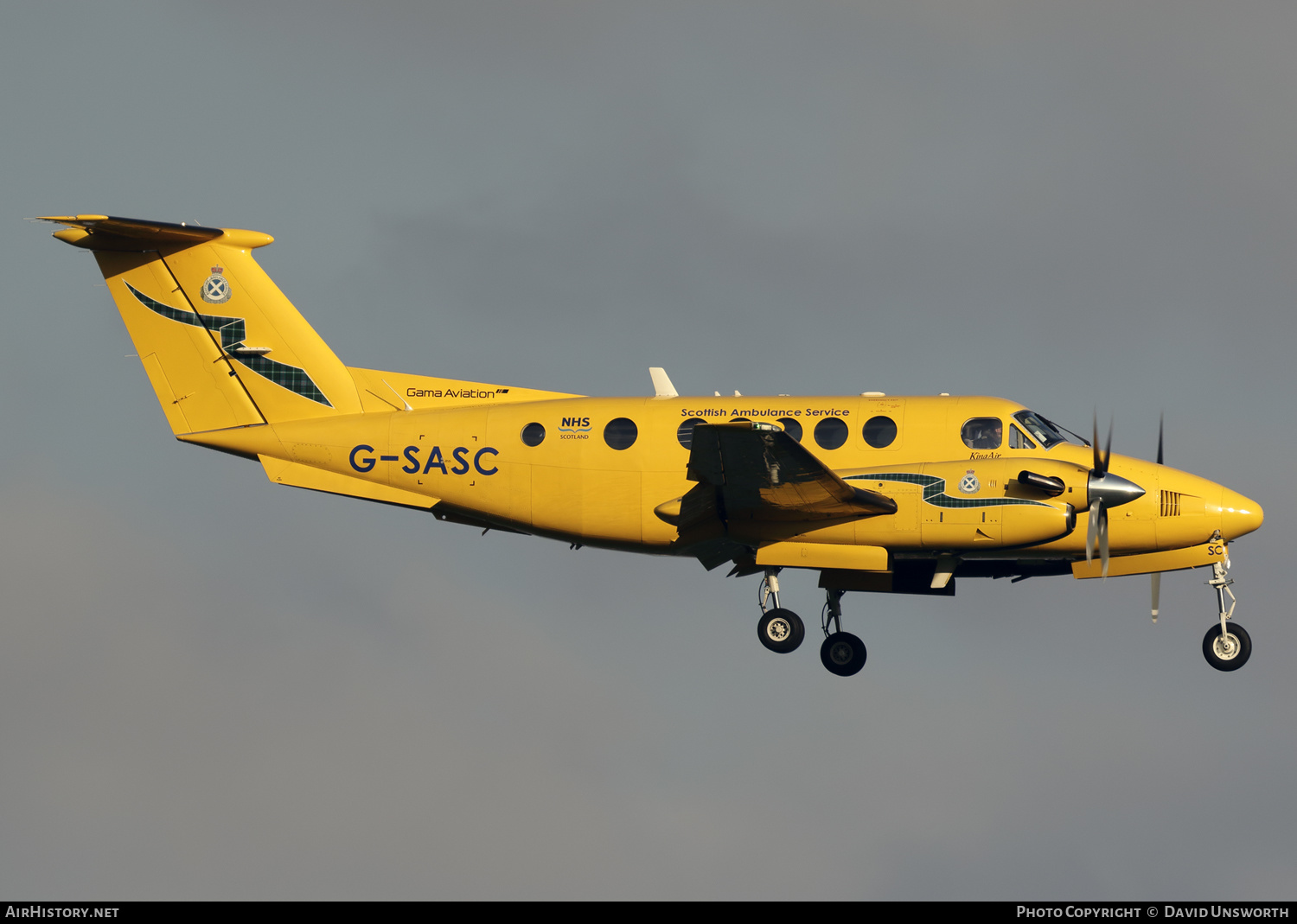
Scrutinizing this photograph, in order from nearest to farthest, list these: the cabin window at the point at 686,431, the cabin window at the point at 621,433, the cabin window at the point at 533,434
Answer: the cabin window at the point at 686,431 → the cabin window at the point at 621,433 → the cabin window at the point at 533,434

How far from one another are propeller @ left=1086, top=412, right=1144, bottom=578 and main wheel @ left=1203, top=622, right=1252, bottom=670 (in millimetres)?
1931

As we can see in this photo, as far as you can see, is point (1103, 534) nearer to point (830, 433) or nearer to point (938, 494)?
point (938, 494)

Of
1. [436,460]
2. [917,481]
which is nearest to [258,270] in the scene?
[436,460]

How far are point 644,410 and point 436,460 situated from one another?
3.36m

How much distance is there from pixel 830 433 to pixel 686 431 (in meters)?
2.17

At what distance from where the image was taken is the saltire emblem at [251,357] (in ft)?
80.4

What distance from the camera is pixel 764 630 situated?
2316 cm

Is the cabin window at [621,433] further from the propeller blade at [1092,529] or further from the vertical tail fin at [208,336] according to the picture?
the propeller blade at [1092,529]

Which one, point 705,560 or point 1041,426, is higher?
point 1041,426

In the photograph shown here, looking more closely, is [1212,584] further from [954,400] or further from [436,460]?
[436,460]

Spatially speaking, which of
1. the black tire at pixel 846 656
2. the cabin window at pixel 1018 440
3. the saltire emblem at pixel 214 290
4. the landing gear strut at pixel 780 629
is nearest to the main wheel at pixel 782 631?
the landing gear strut at pixel 780 629

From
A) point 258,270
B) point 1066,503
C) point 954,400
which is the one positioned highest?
point 258,270

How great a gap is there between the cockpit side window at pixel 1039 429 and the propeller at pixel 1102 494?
826mm

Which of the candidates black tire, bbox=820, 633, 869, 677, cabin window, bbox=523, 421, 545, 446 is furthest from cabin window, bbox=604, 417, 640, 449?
black tire, bbox=820, 633, 869, 677
